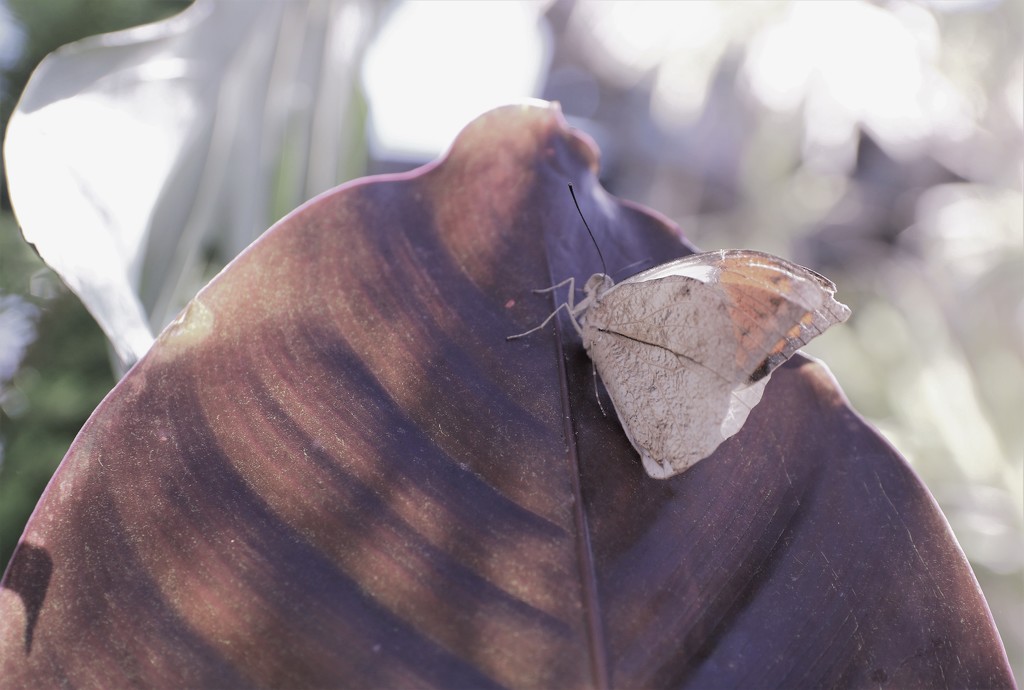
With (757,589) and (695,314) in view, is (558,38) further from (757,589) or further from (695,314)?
(757,589)

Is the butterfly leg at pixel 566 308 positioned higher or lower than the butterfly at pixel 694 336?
higher

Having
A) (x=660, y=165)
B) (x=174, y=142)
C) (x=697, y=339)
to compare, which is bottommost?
(x=660, y=165)

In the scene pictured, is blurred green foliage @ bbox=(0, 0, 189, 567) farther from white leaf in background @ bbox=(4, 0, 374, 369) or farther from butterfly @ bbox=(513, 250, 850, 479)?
butterfly @ bbox=(513, 250, 850, 479)

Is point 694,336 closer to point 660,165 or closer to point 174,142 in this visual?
point 174,142

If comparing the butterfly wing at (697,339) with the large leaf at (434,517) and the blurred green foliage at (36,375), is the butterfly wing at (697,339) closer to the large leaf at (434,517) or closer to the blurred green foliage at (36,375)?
the large leaf at (434,517)

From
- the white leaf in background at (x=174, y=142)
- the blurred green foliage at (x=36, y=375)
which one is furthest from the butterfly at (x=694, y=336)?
the blurred green foliage at (x=36, y=375)

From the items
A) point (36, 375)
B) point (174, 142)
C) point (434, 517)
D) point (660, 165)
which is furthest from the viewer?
point (660, 165)

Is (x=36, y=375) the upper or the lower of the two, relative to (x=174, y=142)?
lower

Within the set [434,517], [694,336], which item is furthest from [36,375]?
[694,336]
